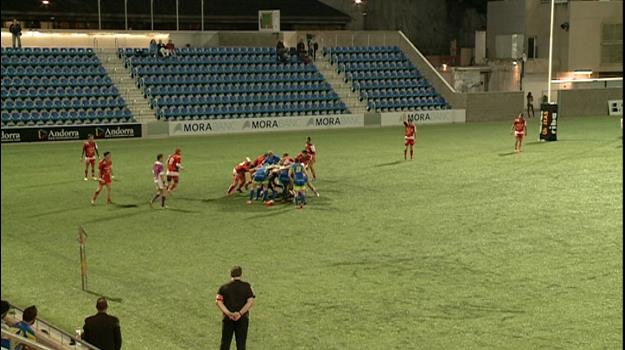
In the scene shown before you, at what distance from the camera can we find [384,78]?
48.4 m

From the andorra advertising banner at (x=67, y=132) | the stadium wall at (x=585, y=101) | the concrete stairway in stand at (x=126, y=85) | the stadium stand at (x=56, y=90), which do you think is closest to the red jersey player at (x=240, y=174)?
the andorra advertising banner at (x=67, y=132)

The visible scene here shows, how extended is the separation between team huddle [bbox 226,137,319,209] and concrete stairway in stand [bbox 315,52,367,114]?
2302 cm

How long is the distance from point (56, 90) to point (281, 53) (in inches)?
528

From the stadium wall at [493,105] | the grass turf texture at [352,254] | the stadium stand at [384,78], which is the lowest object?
the grass turf texture at [352,254]

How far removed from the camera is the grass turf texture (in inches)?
450

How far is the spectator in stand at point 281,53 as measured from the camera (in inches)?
1837

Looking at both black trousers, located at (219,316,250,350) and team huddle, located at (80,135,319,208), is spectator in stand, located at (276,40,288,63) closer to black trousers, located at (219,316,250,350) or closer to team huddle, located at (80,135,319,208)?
team huddle, located at (80,135,319,208)

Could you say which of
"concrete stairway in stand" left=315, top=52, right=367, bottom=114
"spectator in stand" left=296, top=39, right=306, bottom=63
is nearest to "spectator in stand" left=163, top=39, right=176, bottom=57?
"spectator in stand" left=296, top=39, right=306, bottom=63

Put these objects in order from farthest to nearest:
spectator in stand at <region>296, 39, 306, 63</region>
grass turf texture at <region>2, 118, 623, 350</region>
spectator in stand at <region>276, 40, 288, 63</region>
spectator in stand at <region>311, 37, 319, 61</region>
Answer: spectator in stand at <region>311, 37, 319, 61</region> < spectator in stand at <region>296, 39, 306, 63</region> < spectator in stand at <region>276, 40, 288, 63</region> < grass turf texture at <region>2, 118, 623, 350</region>

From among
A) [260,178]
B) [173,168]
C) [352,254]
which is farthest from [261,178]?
[352,254]

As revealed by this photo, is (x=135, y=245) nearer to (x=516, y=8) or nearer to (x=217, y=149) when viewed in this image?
(x=217, y=149)

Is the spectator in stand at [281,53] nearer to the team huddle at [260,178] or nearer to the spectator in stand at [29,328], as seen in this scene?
the team huddle at [260,178]

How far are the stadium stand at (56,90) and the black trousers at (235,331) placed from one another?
28177 mm

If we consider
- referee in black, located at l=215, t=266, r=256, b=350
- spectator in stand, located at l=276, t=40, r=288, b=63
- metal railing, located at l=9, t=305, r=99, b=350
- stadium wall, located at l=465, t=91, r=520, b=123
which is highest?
spectator in stand, located at l=276, t=40, r=288, b=63
